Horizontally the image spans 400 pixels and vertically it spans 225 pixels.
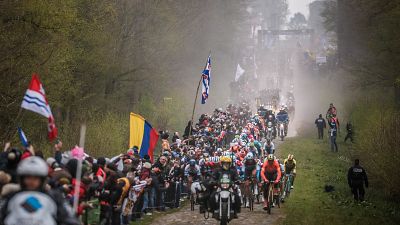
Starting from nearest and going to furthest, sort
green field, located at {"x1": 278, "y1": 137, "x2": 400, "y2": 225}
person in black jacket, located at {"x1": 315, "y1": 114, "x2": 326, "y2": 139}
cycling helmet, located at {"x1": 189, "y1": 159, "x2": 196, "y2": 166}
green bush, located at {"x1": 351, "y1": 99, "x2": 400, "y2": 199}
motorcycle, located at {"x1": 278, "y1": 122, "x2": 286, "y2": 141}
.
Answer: green field, located at {"x1": 278, "y1": 137, "x2": 400, "y2": 225}, cycling helmet, located at {"x1": 189, "y1": 159, "x2": 196, "y2": 166}, green bush, located at {"x1": 351, "y1": 99, "x2": 400, "y2": 199}, person in black jacket, located at {"x1": 315, "y1": 114, "x2": 326, "y2": 139}, motorcycle, located at {"x1": 278, "y1": 122, "x2": 286, "y2": 141}

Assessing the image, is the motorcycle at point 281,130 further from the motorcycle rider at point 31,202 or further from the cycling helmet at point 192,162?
the motorcycle rider at point 31,202

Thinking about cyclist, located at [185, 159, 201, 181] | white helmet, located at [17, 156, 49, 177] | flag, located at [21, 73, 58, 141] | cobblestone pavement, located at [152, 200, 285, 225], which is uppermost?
flag, located at [21, 73, 58, 141]

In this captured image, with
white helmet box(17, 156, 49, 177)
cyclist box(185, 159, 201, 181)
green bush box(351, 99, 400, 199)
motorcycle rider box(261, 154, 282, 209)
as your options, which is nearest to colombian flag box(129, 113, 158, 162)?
cyclist box(185, 159, 201, 181)

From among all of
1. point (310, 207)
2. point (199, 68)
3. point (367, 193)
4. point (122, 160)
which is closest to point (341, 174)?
point (367, 193)

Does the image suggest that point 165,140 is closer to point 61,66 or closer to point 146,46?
point 61,66

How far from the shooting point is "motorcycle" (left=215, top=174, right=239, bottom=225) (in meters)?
15.3

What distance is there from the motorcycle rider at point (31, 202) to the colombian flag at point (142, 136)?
13141mm

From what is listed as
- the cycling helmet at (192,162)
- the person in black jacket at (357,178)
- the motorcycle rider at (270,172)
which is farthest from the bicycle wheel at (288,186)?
the cycling helmet at (192,162)

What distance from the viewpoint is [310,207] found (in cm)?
2147

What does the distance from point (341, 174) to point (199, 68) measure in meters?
43.6

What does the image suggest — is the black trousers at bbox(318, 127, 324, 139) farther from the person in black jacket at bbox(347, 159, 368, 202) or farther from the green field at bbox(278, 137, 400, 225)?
the person in black jacket at bbox(347, 159, 368, 202)

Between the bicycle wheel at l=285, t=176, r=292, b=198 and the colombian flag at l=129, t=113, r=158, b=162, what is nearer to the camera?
the colombian flag at l=129, t=113, r=158, b=162

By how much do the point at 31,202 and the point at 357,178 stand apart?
16385mm

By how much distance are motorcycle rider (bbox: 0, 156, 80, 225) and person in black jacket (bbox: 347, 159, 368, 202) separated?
52.2 feet
